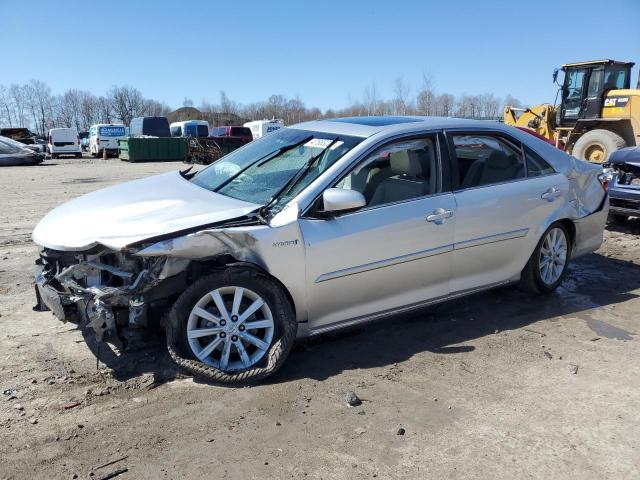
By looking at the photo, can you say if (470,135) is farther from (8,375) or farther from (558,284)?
(8,375)

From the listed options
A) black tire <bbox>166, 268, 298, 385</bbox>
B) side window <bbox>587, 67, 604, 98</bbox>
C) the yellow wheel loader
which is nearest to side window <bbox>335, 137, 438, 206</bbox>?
black tire <bbox>166, 268, 298, 385</bbox>

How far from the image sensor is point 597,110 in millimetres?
14734

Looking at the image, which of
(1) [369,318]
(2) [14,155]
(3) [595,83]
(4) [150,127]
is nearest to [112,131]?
(4) [150,127]

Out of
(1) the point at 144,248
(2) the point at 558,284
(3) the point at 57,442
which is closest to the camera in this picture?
(3) the point at 57,442

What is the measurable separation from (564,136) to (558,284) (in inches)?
503

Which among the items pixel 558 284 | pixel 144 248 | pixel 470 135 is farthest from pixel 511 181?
pixel 144 248

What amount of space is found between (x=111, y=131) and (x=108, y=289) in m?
34.9

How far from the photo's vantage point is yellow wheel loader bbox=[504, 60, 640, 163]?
14.0 metres

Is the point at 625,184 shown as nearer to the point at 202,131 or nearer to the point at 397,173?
the point at 397,173

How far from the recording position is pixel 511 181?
4.60m

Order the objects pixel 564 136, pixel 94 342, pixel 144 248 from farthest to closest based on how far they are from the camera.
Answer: pixel 564 136, pixel 94 342, pixel 144 248

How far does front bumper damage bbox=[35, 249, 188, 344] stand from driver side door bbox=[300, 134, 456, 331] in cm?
96

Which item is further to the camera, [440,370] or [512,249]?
[512,249]

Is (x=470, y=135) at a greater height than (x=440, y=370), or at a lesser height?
greater
